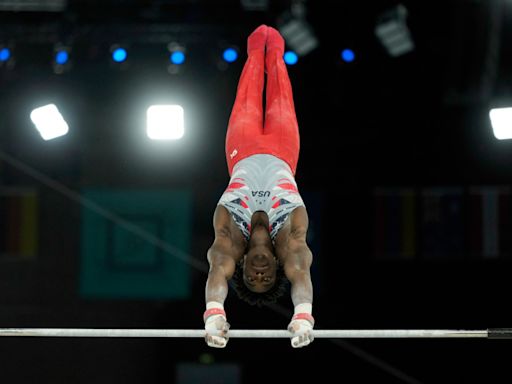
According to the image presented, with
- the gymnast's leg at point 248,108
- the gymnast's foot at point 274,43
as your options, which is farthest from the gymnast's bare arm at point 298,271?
the gymnast's foot at point 274,43

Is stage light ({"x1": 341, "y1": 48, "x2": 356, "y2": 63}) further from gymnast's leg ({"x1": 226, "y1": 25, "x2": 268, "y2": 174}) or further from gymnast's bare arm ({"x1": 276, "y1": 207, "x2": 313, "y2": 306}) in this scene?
gymnast's bare arm ({"x1": 276, "y1": 207, "x2": 313, "y2": 306})

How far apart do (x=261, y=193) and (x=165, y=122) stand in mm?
1560

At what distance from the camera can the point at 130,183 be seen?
22.2 feet

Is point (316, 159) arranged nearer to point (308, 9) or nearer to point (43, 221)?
point (308, 9)

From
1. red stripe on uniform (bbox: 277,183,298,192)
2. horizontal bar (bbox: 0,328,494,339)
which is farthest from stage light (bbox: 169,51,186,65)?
horizontal bar (bbox: 0,328,494,339)

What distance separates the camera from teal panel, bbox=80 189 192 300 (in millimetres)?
6582

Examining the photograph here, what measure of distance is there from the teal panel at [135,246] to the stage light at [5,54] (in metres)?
1.27

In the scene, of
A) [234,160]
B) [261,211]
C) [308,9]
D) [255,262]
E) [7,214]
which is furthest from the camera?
[7,214]

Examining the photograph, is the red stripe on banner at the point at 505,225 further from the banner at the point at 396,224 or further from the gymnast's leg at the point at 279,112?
the gymnast's leg at the point at 279,112

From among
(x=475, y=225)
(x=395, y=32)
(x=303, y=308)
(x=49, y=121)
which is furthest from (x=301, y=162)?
(x=303, y=308)

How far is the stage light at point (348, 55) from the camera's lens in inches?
256

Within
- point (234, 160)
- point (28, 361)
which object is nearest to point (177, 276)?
point (28, 361)

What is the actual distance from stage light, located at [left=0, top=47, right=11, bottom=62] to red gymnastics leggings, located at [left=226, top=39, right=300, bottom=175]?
246cm

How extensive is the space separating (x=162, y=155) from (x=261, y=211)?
2502 mm
